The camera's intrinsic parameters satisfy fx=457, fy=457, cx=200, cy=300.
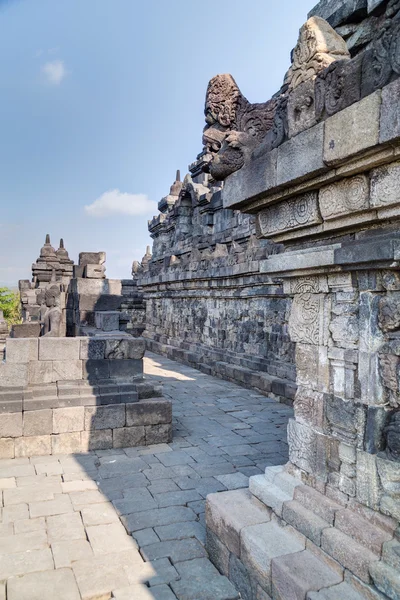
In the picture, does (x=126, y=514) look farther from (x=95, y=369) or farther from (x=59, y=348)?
(x=59, y=348)

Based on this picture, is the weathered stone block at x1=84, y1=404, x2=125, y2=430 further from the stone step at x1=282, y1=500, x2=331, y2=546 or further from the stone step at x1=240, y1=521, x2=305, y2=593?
the stone step at x1=282, y1=500, x2=331, y2=546

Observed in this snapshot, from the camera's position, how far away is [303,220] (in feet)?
8.57

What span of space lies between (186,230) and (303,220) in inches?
496

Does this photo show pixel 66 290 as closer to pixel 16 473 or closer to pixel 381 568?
pixel 16 473

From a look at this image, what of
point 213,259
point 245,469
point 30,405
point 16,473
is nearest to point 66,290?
point 213,259

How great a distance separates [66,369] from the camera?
549 centimetres

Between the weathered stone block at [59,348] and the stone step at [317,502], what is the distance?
3.58 metres

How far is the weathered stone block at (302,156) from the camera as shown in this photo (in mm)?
2289

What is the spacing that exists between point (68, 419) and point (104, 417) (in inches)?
16.0

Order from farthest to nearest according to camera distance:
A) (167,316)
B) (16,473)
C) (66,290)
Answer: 1. (167,316)
2. (66,290)
3. (16,473)

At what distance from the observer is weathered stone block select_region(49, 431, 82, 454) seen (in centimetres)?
520

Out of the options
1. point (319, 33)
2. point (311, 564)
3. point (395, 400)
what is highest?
point (319, 33)

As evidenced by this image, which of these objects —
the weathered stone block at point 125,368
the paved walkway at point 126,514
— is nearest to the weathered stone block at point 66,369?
the weathered stone block at point 125,368

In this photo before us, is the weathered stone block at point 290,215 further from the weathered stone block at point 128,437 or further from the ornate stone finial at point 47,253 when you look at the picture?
the ornate stone finial at point 47,253
